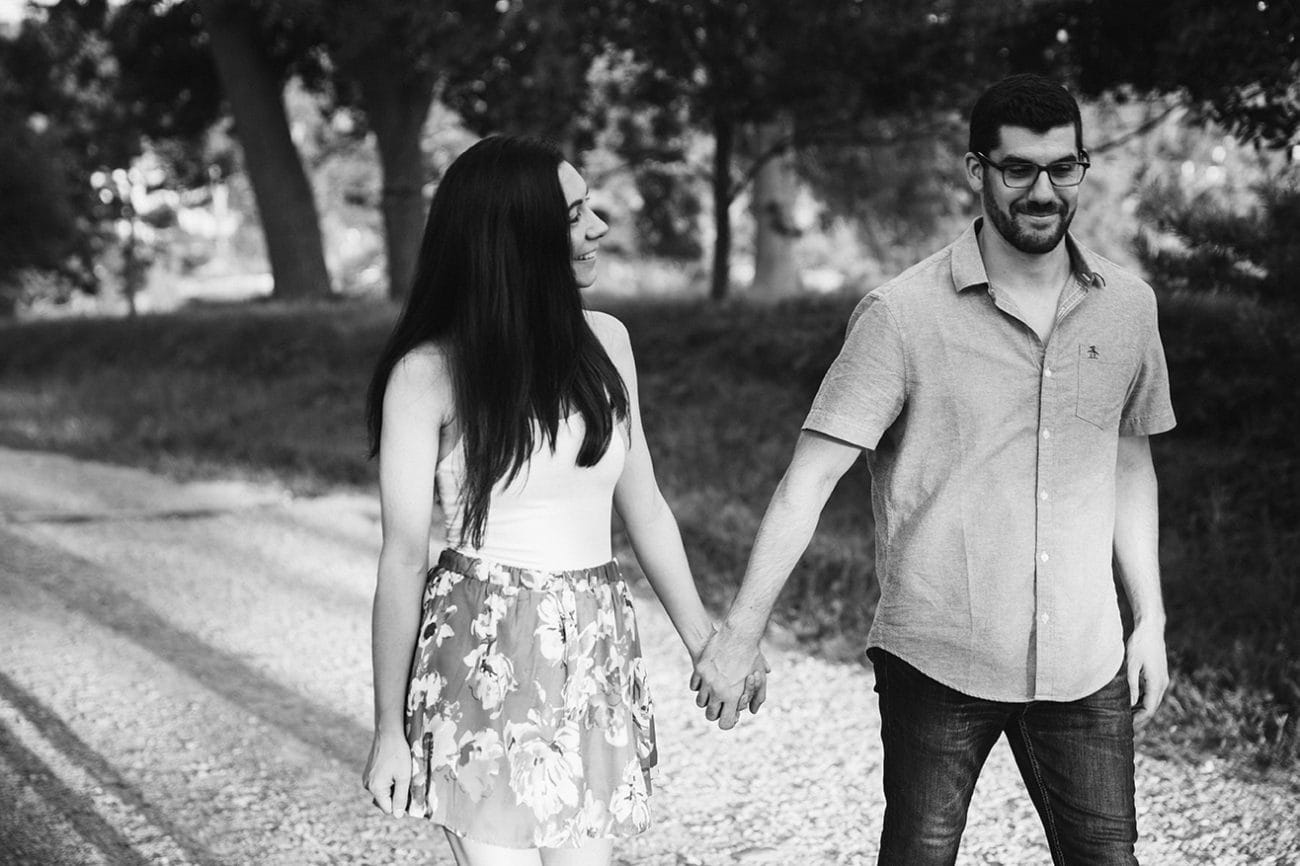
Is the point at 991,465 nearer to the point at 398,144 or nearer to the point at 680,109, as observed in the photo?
the point at 680,109

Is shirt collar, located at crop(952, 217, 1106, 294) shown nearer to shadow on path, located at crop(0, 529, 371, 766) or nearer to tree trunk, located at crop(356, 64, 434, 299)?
shadow on path, located at crop(0, 529, 371, 766)

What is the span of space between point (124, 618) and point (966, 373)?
5.32 m

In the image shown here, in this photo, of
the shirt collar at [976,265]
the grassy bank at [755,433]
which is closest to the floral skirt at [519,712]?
the shirt collar at [976,265]

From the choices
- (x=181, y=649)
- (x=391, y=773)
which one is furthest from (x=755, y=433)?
(x=391, y=773)

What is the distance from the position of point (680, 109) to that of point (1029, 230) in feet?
41.0

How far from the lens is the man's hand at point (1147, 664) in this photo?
2699mm

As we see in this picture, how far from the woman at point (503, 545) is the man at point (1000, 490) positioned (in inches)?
14.3

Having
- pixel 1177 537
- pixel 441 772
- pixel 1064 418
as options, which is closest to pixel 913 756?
pixel 1064 418

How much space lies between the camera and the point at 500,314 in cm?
257

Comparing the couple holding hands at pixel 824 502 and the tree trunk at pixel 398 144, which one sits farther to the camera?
the tree trunk at pixel 398 144

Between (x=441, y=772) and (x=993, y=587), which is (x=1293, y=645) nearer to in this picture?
(x=993, y=587)

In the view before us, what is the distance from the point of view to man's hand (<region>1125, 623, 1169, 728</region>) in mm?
2699

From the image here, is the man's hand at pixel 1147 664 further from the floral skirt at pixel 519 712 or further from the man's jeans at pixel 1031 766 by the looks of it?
the floral skirt at pixel 519 712

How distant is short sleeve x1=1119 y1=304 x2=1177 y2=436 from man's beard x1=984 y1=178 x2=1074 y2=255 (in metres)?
0.30
